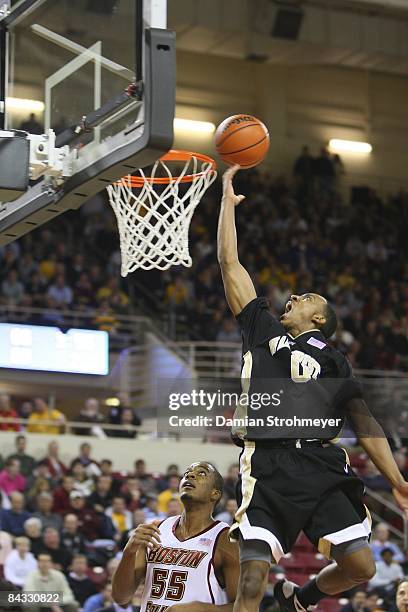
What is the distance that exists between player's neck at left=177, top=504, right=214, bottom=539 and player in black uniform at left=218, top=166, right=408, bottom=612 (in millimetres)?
428

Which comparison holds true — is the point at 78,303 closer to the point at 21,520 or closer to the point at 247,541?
the point at 21,520

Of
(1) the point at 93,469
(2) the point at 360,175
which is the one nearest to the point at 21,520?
(1) the point at 93,469

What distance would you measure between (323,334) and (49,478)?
23.7 ft

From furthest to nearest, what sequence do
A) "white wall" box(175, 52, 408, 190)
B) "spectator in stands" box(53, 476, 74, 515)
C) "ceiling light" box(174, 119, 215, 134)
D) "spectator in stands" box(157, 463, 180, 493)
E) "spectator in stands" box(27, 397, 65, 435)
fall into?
"white wall" box(175, 52, 408, 190) → "ceiling light" box(174, 119, 215, 134) → "spectator in stands" box(27, 397, 65, 435) → "spectator in stands" box(157, 463, 180, 493) → "spectator in stands" box(53, 476, 74, 515)

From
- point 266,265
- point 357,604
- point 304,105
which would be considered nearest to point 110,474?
point 357,604

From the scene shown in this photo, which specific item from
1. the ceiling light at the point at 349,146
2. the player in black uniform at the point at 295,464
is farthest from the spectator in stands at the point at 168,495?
the ceiling light at the point at 349,146

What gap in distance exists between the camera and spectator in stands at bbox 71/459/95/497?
12297 millimetres

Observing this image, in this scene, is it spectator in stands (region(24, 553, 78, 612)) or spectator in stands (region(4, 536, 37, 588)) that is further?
spectator in stands (region(4, 536, 37, 588))

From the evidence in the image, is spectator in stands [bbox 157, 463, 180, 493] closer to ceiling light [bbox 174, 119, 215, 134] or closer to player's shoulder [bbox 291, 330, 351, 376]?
player's shoulder [bbox 291, 330, 351, 376]

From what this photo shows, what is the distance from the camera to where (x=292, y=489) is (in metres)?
5.21

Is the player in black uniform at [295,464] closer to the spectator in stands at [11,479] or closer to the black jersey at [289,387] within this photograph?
the black jersey at [289,387]

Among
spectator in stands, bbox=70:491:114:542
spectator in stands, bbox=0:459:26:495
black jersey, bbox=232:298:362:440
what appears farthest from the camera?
spectator in stands, bbox=0:459:26:495

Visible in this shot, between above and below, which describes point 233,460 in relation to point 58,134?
below

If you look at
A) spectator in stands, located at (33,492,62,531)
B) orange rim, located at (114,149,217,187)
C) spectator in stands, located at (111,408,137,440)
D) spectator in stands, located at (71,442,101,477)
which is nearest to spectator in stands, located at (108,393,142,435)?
spectator in stands, located at (111,408,137,440)
